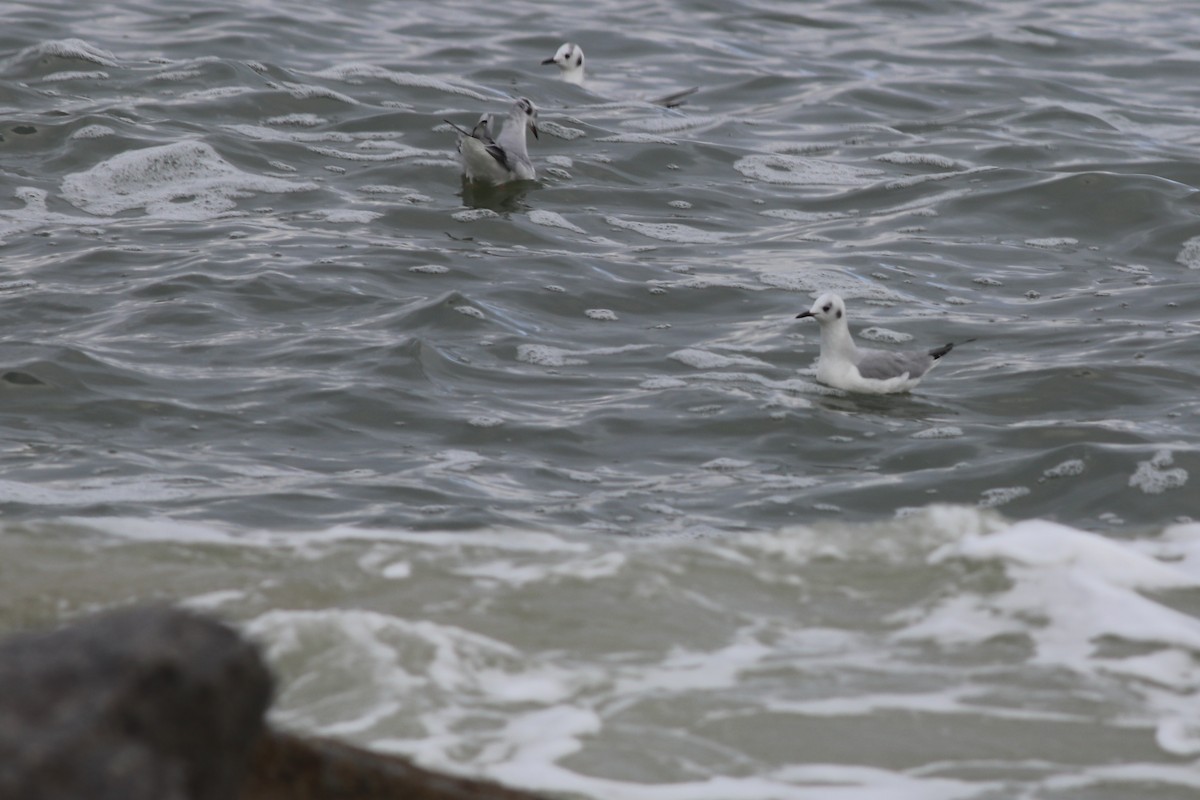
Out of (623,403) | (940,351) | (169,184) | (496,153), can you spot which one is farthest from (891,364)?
(169,184)

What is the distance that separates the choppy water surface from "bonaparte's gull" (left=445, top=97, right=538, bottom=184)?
0.15 metres

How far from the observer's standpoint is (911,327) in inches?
390

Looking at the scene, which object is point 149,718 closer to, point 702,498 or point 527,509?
point 527,509

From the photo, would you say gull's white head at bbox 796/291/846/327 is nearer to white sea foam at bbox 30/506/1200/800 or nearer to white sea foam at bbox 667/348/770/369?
white sea foam at bbox 667/348/770/369

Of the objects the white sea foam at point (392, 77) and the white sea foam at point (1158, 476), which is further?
the white sea foam at point (392, 77)

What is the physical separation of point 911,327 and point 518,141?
14.4 ft

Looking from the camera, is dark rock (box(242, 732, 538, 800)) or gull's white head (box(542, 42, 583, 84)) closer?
dark rock (box(242, 732, 538, 800))

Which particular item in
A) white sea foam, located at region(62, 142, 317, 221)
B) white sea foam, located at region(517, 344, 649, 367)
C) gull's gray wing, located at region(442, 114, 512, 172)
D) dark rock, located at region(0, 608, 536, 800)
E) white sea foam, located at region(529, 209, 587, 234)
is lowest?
white sea foam, located at region(517, 344, 649, 367)

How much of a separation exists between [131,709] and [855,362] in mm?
6530

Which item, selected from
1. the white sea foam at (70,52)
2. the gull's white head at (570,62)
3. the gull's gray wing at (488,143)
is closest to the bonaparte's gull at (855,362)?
the gull's gray wing at (488,143)

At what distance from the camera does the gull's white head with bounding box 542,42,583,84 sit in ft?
52.2

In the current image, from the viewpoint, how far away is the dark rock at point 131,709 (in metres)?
2.46

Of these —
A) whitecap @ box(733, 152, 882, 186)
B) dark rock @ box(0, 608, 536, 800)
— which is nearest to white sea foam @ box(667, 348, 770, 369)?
whitecap @ box(733, 152, 882, 186)

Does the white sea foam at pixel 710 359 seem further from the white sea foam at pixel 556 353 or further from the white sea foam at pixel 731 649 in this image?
the white sea foam at pixel 731 649
